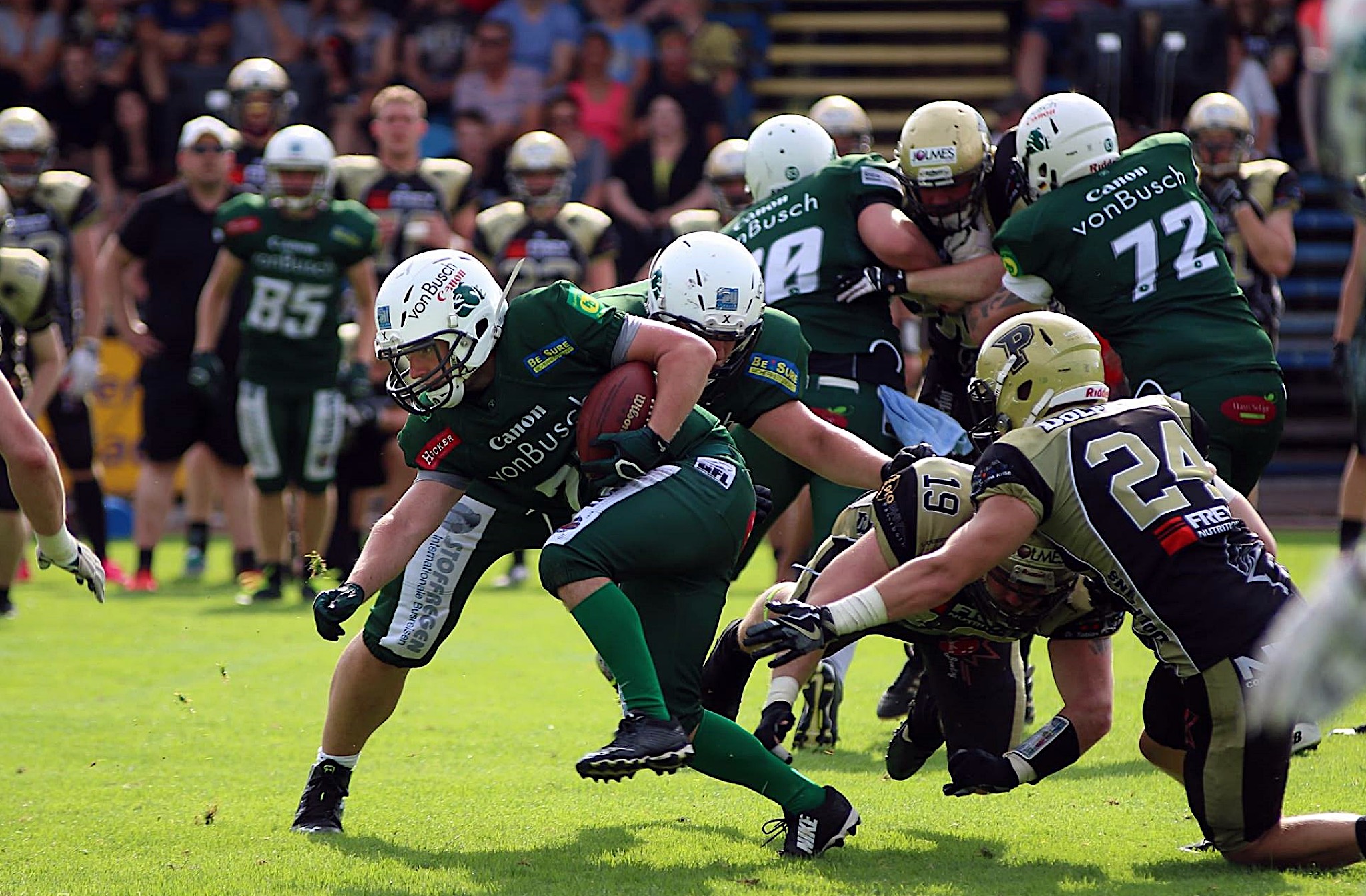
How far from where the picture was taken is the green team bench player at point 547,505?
404cm

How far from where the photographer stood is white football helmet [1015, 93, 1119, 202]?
544cm

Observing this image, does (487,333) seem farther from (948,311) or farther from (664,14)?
(664,14)

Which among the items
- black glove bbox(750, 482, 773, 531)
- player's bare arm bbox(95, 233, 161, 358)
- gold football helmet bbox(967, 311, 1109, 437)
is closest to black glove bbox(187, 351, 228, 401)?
player's bare arm bbox(95, 233, 161, 358)

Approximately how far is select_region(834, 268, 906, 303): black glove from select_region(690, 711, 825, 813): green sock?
2055 millimetres

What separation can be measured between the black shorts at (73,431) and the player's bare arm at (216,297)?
2.40 feet

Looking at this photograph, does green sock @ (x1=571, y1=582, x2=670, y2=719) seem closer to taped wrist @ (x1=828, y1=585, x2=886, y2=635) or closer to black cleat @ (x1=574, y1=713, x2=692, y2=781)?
black cleat @ (x1=574, y1=713, x2=692, y2=781)

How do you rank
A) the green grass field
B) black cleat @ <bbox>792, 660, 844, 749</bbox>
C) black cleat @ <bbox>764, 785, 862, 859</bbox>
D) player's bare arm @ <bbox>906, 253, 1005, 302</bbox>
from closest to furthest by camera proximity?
the green grass field, black cleat @ <bbox>764, 785, 862, 859</bbox>, black cleat @ <bbox>792, 660, 844, 749</bbox>, player's bare arm @ <bbox>906, 253, 1005, 302</bbox>

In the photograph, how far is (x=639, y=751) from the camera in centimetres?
380

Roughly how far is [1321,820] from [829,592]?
3.95 ft

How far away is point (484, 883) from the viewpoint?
12.7 feet

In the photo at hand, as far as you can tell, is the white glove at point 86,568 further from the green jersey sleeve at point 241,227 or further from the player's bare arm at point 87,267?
the player's bare arm at point 87,267

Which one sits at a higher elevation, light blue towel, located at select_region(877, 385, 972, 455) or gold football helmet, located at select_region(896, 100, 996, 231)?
gold football helmet, located at select_region(896, 100, 996, 231)

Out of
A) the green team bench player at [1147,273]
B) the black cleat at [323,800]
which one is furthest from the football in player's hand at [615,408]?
the green team bench player at [1147,273]

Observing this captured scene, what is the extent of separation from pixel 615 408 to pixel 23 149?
6.33 meters
